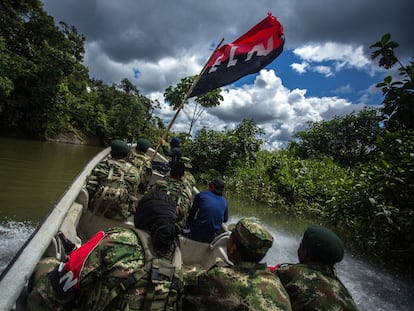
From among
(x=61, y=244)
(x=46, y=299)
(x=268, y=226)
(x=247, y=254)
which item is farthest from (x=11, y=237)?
(x=268, y=226)

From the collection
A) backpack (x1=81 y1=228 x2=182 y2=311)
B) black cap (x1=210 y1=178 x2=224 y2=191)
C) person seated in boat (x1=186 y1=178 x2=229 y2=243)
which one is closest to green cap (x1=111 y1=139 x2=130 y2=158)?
person seated in boat (x1=186 y1=178 x2=229 y2=243)

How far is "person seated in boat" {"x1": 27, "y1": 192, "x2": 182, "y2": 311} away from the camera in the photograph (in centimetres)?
148

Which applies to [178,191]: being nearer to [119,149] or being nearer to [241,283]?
[119,149]

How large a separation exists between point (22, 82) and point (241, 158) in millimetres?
18559

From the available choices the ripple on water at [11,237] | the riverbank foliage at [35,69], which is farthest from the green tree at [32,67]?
the ripple on water at [11,237]

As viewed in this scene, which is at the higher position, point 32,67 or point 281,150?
point 32,67

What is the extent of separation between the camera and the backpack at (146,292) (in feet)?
4.81

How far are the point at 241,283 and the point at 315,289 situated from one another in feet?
2.08

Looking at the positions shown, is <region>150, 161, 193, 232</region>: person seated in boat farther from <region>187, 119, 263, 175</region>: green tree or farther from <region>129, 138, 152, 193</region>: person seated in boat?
<region>187, 119, 263, 175</region>: green tree

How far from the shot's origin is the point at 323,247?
2.01 m

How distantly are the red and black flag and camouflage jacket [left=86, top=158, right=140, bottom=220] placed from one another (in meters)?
2.03

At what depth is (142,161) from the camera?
5.09 metres

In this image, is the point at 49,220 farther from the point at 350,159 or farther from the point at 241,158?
the point at 350,159

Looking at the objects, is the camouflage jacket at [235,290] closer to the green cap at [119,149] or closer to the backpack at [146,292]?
the backpack at [146,292]
